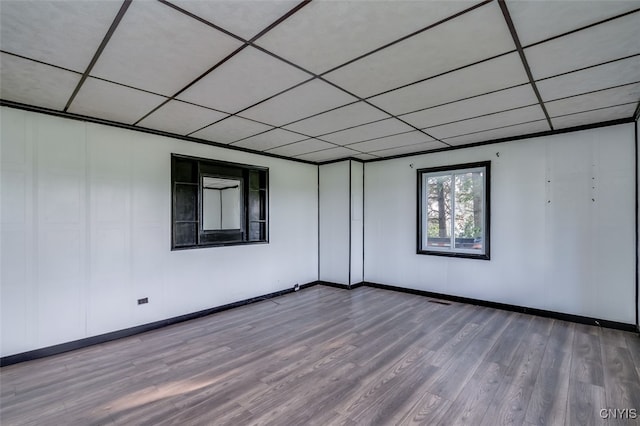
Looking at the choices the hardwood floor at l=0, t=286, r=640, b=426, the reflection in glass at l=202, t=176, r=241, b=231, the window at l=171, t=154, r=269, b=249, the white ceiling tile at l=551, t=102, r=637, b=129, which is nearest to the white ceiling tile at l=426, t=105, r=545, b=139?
the white ceiling tile at l=551, t=102, r=637, b=129

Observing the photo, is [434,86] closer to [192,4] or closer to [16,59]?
[192,4]

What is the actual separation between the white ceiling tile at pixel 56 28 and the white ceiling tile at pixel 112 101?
1.47 ft

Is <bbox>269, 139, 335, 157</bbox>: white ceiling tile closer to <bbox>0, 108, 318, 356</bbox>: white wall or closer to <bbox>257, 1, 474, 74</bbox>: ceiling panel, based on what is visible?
<bbox>0, 108, 318, 356</bbox>: white wall

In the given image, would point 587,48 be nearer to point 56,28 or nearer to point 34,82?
point 56,28

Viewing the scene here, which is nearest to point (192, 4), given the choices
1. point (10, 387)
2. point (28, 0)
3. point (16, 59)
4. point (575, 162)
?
point (28, 0)

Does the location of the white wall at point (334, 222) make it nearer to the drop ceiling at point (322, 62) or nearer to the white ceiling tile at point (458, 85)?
the drop ceiling at point (322, 62)

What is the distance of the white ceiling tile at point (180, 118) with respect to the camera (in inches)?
130

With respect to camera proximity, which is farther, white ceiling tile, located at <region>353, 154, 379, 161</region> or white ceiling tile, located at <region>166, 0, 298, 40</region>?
white ceiling tile, located at <region>353, 154, 379, 161</region>

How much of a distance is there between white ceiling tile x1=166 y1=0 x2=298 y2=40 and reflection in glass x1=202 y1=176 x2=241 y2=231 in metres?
3.15

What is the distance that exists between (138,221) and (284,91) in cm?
264

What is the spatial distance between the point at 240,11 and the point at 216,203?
3495mm

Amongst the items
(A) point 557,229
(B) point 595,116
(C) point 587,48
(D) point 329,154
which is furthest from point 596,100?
(D) point 329,154

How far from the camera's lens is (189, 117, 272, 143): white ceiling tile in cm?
379

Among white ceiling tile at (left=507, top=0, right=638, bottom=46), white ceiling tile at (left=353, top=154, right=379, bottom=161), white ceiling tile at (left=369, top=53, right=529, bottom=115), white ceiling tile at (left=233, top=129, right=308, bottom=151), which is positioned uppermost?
white ceiling tile at (left=507, top=0, right=638, bottom=46)
